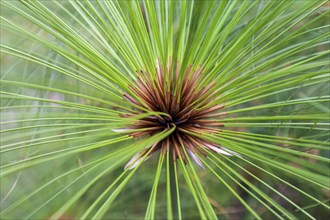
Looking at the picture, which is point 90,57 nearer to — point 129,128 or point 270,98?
point 129,128

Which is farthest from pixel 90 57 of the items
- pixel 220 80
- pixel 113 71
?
pixel 220 80

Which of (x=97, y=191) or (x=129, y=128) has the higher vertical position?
(x=129, y=128)

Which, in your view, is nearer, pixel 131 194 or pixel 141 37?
pixel 141 37

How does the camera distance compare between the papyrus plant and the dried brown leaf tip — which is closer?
the papyrus plant

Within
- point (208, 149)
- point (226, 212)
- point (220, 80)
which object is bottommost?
point (226, 212)

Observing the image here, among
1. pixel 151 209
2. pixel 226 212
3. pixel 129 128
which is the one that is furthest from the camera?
pixel 226 212

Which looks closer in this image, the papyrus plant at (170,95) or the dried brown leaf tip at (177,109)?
the papyrus plant at (170,95)

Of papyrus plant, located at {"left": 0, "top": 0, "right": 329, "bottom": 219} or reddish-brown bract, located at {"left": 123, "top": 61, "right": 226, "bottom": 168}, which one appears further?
reddish-brown bract, located at {"left": 123, "top": 61, "right": 226, "bottom": 168}

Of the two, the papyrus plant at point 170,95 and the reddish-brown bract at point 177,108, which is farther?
the reddish-brown bract at point 177,108
